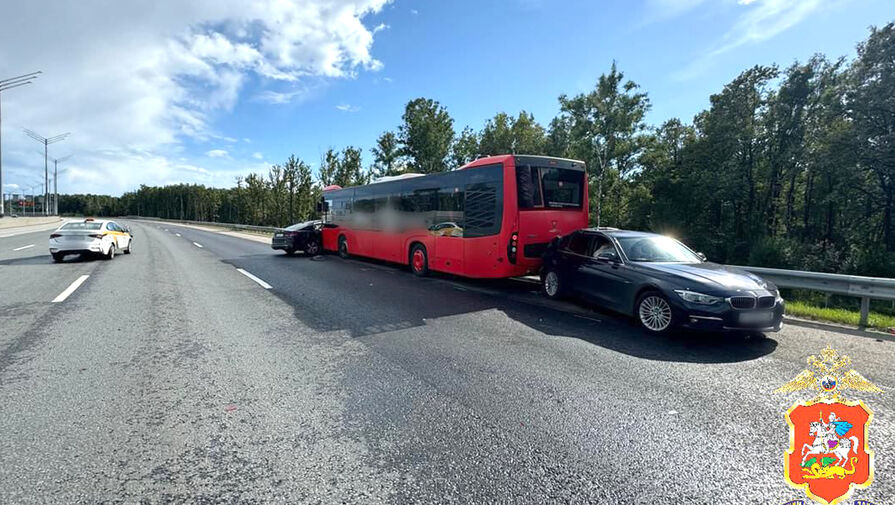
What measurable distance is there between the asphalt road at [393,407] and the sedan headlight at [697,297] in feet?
1.96

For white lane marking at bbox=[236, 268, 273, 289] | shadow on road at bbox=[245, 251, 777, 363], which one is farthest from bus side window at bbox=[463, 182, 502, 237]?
white lane marking at bbox=[236, 268, 273, 289]

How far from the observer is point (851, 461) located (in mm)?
2686

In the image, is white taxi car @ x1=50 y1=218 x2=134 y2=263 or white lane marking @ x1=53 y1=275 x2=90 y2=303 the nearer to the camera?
white lane marking @ x1=53 y1=275 x2=90 y2=303

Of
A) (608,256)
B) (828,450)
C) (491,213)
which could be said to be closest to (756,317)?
(608,256)

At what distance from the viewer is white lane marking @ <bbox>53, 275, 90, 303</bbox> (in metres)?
7.83

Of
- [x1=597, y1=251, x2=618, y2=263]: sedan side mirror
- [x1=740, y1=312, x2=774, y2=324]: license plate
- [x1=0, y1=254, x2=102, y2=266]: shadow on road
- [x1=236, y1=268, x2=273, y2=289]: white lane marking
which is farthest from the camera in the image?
[x1=0, y1=254, x2=102, y2=266]: shadow on road

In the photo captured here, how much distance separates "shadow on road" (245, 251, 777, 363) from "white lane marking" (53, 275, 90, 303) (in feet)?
12.3

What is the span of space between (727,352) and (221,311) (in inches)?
300

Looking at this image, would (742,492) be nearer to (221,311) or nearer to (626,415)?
(626,415)

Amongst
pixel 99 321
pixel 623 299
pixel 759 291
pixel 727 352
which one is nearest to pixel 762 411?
pixel 727 352

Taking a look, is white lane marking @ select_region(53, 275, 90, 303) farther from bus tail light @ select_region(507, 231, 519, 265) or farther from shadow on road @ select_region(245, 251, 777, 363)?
bus tail light @ select_region(507, 231, 519, 265)

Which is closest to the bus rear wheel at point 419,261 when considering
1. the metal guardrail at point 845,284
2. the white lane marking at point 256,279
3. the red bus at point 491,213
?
the red bus at point 491,213

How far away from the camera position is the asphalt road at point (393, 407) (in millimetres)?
2541

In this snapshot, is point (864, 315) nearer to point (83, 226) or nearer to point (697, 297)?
point (697, 297)
